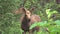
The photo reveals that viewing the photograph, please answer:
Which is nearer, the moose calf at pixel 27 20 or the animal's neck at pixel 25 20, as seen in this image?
the moose calf at pixel 27 20

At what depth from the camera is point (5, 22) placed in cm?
538

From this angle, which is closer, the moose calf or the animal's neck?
the moose calf

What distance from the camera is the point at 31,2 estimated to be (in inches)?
349

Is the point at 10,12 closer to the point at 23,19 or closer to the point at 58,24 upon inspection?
the point at 23,19

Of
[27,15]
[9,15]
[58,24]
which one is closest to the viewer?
[58,24]

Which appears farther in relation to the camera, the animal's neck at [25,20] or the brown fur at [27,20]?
the animal's neck at [25,20]

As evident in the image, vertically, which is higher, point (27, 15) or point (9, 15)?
point (9, 15)

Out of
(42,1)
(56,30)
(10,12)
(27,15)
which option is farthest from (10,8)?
(42,1)

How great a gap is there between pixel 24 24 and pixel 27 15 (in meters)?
0.42

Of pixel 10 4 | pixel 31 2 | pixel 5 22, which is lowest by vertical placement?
pixel 31 2

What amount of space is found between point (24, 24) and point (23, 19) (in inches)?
8.1

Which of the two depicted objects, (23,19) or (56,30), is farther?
(23,19)

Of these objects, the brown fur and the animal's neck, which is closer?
the brown fur

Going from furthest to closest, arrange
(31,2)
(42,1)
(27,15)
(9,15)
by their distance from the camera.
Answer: (42,1) → (31,2) → (27,15) → (9,15)
